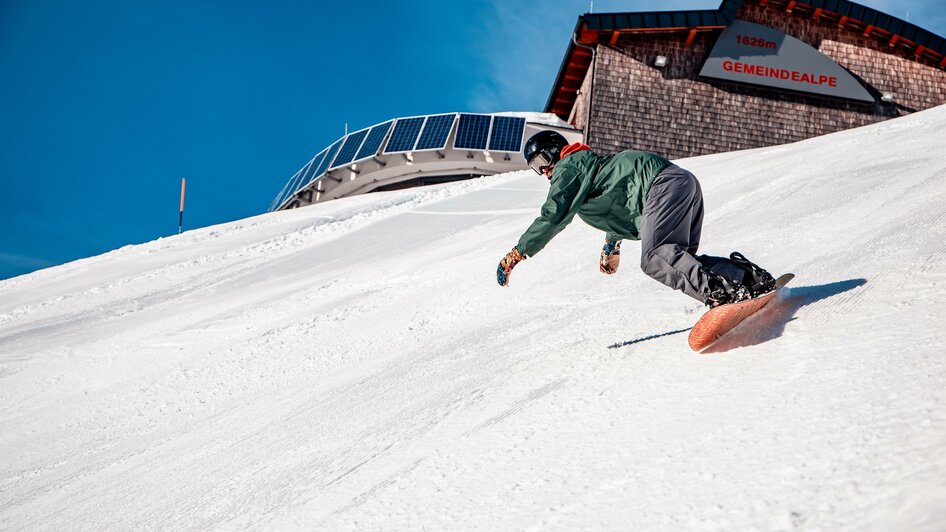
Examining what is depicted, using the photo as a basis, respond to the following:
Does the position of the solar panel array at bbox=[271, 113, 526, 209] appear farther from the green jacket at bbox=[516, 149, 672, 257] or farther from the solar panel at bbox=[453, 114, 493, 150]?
the green jacket at bbox=[516, 149, 672, 257]

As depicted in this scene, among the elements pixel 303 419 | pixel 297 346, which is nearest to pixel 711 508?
pixel 303 419

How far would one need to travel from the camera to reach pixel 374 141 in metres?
23.6

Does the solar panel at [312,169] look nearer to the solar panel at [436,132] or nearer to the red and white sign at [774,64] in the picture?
the solar panel at [436,132]

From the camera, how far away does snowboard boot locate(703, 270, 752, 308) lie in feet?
11.2

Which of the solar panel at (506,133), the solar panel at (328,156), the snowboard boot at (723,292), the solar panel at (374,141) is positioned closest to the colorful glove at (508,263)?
the snowboard boot at (723,292)

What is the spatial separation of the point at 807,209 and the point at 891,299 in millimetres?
3332

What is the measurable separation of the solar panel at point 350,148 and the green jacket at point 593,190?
2022 centimetres

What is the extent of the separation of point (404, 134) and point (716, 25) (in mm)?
9277

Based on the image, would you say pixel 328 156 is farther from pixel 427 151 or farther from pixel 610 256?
pixel 610 256

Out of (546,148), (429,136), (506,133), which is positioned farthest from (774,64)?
(546,148)

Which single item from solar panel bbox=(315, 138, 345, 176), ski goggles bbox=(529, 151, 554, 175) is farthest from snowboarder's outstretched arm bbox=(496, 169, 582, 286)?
solar panel bbox=(315, 138, 345, 176)

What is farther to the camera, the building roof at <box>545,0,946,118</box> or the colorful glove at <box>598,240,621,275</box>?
the building roof at <box>545,0,946,118</box>

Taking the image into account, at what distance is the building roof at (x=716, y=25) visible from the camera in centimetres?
1950

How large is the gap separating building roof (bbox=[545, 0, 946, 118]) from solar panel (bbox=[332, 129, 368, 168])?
6.57 metres
